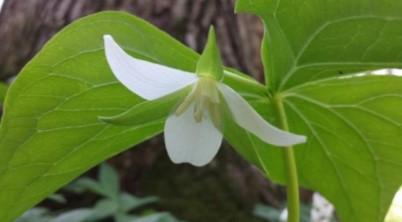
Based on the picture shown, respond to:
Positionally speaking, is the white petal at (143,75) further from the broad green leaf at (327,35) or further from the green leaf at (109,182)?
the green leaf at (109,182)

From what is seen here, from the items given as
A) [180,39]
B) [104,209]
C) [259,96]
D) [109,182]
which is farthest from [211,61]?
[180,39]

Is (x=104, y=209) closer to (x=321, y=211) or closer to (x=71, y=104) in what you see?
(x=321, y=211)

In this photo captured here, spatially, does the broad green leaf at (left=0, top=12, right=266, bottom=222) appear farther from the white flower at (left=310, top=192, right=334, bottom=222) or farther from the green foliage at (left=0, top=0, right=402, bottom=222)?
the white flower at (left=310, top=192, right=334, bottom=222)

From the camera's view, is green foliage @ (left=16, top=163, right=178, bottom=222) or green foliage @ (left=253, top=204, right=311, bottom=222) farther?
green foliage @ (left=253, top=204, right=311, bottom=222)

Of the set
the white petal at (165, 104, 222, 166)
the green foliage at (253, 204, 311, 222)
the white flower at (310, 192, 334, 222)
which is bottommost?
the green foliage at (253, 204, 311, 222)

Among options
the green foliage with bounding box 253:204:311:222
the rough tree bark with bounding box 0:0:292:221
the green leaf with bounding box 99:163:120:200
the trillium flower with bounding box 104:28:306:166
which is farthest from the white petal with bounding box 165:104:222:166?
the rough tree bark with bounding box 0:0:292:221

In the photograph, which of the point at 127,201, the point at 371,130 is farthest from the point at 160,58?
the point at 127,201

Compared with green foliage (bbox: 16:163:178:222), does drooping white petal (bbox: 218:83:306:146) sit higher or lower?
higher

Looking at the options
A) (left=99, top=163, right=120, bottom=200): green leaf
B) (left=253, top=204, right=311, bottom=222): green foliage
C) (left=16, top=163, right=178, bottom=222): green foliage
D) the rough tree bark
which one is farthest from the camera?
the rough tree bark
